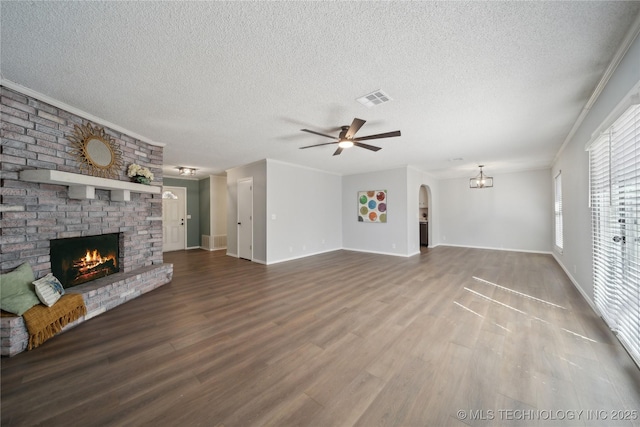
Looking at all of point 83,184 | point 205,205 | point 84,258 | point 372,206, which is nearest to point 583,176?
point 372,206

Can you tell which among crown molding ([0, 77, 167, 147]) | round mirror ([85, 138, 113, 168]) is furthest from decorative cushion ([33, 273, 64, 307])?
crown molding ([0, 77, 167, 147])

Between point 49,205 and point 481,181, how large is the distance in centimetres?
948

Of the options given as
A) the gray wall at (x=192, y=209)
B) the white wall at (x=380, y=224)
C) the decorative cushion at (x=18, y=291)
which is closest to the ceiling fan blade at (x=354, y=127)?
the decorative cushion at (x=18, y=291)

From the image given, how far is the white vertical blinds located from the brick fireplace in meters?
5.46

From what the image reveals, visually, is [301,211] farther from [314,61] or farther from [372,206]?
[314,61]

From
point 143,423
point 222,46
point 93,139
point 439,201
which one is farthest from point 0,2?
point 439,201

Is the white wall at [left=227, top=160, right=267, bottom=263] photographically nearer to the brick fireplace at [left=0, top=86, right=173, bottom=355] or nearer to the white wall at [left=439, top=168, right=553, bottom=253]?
the brick fireplace at [left=0, top=86, right=173, bottom=355]

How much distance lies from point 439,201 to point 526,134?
5239 mm

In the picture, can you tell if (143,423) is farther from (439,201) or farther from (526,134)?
(439,201)

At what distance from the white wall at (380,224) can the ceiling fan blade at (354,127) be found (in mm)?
3957

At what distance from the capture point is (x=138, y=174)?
3.83 metres

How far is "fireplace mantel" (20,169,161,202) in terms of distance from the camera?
2.50 meters

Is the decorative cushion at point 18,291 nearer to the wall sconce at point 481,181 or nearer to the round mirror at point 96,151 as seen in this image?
the round mirror at point 96,151

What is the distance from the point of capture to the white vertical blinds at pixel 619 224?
1994mm
